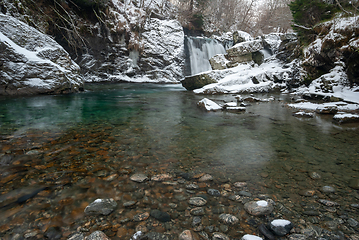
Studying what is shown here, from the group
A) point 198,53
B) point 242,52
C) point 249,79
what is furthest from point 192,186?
point 198,53

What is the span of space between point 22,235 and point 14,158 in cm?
155

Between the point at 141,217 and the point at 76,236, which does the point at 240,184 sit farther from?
the point at 76,236

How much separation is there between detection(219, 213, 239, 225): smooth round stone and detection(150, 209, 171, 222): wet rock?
429mm

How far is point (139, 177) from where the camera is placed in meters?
1.96

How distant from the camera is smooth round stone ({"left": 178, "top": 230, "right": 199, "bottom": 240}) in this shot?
1227 millimetres

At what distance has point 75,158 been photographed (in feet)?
7.70

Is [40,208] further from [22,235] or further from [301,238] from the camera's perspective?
[301,238]

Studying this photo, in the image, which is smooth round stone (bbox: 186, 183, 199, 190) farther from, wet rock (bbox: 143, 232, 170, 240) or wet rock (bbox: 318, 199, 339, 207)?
wet rock (bbox: 318, 199, 339, 207)

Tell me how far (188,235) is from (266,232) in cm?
56

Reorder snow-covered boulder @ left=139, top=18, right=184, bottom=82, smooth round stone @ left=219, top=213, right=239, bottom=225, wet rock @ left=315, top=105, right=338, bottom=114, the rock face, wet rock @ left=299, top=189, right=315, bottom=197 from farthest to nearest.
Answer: snow-covered boulder @ left=139, top=18, right=184, bottom=82, the rock face, wet rock @ left=315, top=105, right=338, bottom=114, wet rock @ left=299, top=189, right=315, bottom=197, smooth round stone @ left=219, top=213, right=239, bottom=225

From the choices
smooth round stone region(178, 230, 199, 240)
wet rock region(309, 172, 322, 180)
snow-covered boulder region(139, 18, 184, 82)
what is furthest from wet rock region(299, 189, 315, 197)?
snow-covered boulder region(139, 18, 184, 82)

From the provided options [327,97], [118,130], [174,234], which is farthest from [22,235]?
[327,97]

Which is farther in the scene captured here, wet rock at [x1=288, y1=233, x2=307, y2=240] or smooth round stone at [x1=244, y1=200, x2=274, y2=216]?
smooth round stone at [x1=244, y1=200, x2=274, y2=216]

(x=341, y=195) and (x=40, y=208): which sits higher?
(x=40, y=208)
